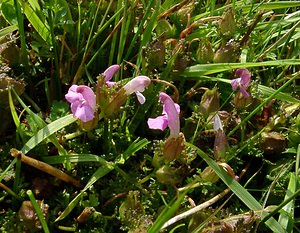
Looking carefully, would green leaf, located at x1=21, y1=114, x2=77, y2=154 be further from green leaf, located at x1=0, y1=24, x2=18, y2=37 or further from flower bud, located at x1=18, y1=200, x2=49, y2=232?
green leaf, located at x1=0, y1=24, x2=18, y2=37

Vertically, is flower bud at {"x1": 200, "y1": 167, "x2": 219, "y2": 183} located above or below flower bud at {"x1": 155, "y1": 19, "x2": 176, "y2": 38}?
below

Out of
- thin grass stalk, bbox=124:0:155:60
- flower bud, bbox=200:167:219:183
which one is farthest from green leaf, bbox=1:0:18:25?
flower bud, bbox=200:167:219:183

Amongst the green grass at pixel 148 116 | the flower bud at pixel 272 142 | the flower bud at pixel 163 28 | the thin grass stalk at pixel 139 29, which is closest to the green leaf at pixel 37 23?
the green grass at pixel 148 116

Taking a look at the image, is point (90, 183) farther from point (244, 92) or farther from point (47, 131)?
point (244, 92)

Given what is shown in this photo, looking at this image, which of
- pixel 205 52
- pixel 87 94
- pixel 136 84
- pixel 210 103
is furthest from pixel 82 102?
pixel 205 52

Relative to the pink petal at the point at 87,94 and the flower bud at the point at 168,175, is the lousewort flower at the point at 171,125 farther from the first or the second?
the pink petal at the point at 87,94
